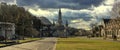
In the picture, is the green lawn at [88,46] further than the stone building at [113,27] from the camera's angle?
No

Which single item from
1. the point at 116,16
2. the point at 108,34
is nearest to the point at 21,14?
the point at 108,34

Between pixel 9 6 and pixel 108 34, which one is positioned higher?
pixel 9 6

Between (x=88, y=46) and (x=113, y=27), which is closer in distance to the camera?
(x=88, y=46)

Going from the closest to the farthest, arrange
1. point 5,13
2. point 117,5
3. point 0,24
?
1. point 117,5
2. point 0,24
3. point 5,13

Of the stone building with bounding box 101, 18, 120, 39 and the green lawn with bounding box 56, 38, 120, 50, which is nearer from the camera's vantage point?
the green lawn with bounding box 56, 38, 120, 50

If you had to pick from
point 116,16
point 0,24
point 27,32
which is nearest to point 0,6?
point 27,32

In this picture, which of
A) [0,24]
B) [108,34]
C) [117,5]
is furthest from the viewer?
[108,34]

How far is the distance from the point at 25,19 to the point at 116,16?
203 feet

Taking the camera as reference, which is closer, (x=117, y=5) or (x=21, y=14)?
(x=117, y=5)

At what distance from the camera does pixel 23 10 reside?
518 feet

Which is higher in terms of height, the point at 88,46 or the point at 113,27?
the point at 113,27

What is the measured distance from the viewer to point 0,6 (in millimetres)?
140500

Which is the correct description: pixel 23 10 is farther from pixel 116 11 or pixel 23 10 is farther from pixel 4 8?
pixel 116 11

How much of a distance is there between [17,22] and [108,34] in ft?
127
